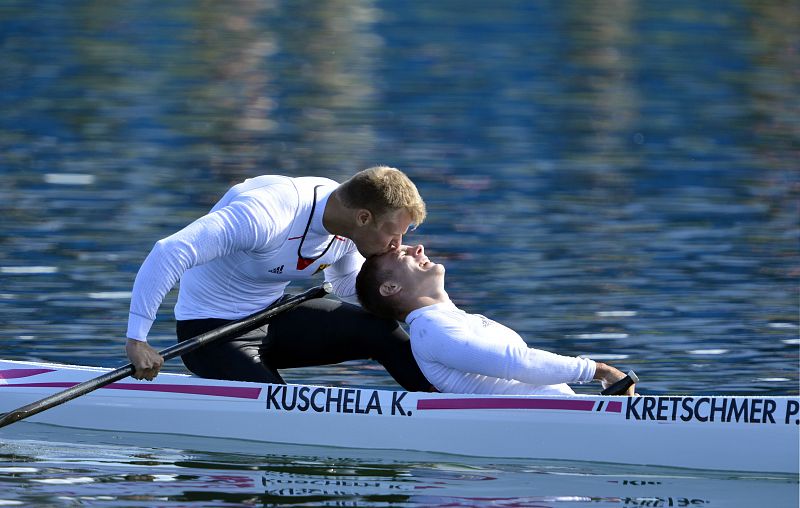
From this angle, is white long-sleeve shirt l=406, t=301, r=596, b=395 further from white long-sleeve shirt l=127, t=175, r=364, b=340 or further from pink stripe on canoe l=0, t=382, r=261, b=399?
pink stripe on canoe l=0, t=382, r=261, b=399

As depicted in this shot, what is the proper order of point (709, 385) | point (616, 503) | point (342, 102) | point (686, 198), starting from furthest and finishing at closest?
point (342, 102) → point (686, 198) → point (709, 385) → point (616, 503)

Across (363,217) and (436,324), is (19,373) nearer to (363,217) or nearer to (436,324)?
(363,217)

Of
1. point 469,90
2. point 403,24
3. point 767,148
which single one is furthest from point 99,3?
point 767,148

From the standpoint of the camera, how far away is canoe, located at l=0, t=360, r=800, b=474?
28.8 ft

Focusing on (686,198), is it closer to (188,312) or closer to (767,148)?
(767,148)

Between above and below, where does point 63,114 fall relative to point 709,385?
above

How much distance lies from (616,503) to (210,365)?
2730mm

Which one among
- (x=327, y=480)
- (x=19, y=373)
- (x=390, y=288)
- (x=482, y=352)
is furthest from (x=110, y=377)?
(x=482, y=352)

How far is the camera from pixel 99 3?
41812 mm

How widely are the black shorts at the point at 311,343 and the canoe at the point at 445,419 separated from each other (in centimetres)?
13

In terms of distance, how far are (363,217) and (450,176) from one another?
481 inches

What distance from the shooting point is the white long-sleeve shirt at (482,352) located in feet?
29.6

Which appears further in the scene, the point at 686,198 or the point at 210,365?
the point at 686,198

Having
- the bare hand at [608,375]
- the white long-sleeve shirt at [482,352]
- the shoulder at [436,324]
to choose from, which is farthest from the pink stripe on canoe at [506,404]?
the shoulder at [436,324]
